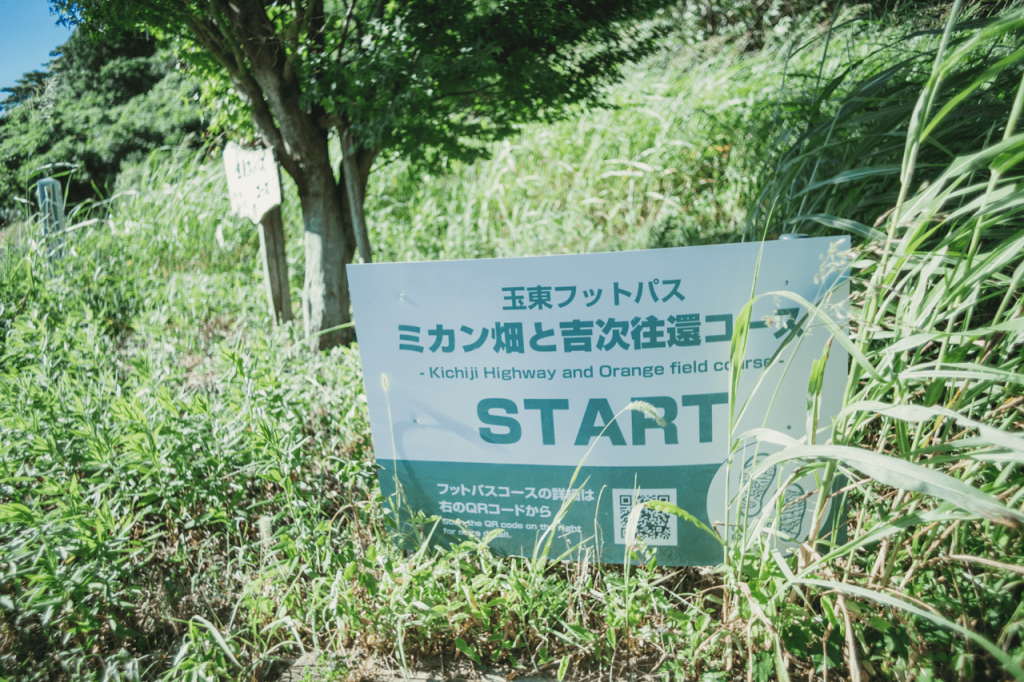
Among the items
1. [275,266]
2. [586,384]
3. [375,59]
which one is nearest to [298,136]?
[375,59]

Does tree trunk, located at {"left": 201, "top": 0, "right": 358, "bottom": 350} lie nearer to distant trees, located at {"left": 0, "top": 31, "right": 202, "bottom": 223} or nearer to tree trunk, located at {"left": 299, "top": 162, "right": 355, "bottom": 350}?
tree trunk, located at {"left": 299, "top": 162, "right": 355, "bottom": 350}

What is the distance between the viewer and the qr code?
5.29 feet

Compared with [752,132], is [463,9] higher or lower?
higher

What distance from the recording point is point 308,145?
2.84m

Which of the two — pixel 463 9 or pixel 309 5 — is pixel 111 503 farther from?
pixel 463 9

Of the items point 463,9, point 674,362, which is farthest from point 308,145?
point 674,362

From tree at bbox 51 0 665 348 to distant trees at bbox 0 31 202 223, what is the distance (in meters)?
0.47

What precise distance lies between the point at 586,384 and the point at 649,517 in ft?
1.40

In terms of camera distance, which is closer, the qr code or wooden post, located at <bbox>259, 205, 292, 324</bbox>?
the qr code

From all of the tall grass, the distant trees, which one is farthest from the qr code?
the distant trees

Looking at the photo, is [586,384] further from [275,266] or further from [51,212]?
[51,212]

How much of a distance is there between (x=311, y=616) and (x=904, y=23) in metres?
3.46

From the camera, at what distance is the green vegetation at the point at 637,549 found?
119 centimetres

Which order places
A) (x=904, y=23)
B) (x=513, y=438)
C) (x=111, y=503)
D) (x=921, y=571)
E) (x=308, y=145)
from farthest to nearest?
(x=308, y=145) < (x=904, y=23) < (x=111, y=503) < (x=513, y=438) < (x=921, y=571)
